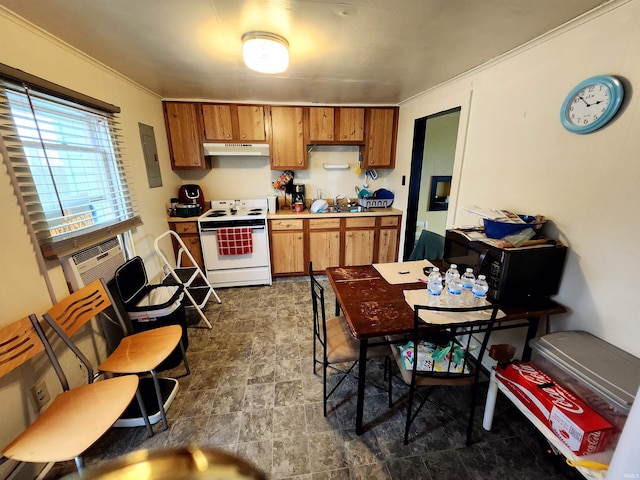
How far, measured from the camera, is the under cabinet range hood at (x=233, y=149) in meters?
3.19

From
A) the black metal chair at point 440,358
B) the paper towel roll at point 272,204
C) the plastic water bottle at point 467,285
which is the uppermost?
the paper towel roll at point 272,204

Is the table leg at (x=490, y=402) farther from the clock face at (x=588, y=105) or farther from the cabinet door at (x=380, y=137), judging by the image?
the cabinet door at (x=380, y=137)

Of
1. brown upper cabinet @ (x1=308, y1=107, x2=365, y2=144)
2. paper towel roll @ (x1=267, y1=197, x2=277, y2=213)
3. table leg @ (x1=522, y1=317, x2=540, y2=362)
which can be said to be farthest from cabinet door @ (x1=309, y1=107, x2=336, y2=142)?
table leg @ (x1=522, y1=317, x2=540, y2=362)

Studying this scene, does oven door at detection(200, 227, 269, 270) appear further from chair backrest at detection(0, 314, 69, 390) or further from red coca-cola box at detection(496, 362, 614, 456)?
red coca-cola box at detection(496, 362, 614, 456)

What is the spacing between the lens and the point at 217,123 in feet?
10.3

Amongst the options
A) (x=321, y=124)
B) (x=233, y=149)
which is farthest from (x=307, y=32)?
(x=233, y=149)

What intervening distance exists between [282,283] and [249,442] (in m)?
2.10

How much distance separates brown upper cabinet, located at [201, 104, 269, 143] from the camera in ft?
10.2

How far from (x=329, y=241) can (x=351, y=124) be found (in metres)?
1.59

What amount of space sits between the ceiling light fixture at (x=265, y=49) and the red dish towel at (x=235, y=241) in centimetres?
188

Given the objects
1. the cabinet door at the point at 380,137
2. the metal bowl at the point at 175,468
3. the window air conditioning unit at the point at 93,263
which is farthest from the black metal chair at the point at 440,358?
the cabinet door at the point at 380,137

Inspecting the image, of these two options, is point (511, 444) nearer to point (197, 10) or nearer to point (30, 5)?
point (197, 10)

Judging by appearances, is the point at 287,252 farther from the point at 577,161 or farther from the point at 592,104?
the point at 592,104

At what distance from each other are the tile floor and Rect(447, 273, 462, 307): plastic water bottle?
80cm
